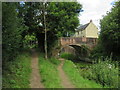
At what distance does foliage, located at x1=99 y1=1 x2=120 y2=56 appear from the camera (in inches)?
591

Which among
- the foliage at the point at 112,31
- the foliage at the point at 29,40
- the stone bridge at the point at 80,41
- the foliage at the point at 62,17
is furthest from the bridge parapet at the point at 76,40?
the foliage at the point at 62,17

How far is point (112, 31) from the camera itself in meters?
15.3

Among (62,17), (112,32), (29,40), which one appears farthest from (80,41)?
(29,40)

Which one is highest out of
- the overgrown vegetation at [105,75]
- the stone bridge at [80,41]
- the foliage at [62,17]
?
the foliage at [62,17]

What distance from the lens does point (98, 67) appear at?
980 centimetres

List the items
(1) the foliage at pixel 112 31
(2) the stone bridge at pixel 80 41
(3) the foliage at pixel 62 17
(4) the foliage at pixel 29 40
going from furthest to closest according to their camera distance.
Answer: (2) the stone bridge at pixel 80 41
(4) the foliage at pixel 29 40
(1) the foliage at pixel 112 31
(3) the foliage at pixel 62 17

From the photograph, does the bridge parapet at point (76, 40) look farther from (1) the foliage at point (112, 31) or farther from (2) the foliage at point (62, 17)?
(2) the foliage at point (62, 17)

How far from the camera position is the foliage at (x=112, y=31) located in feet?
49.3

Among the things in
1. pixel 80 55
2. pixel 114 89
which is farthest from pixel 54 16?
pixel 80 55

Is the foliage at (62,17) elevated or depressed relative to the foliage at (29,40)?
elevated

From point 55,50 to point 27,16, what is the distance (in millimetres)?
5356

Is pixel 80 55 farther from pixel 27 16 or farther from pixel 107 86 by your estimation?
pixel 107 86

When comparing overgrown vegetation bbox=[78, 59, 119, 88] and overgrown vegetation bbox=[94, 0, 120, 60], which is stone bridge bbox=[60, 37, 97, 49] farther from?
overgrown vegetation bbox=[78, 59, 119, 88]

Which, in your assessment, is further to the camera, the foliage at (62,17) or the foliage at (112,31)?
the foliage at (112,31)
